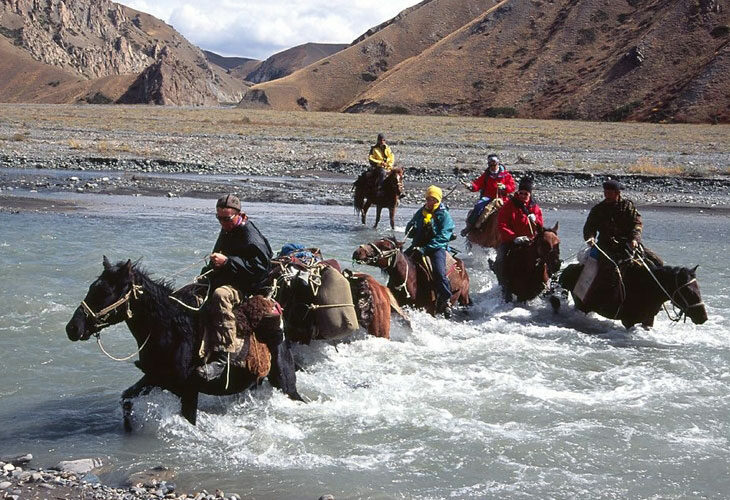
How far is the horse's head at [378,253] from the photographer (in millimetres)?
9641

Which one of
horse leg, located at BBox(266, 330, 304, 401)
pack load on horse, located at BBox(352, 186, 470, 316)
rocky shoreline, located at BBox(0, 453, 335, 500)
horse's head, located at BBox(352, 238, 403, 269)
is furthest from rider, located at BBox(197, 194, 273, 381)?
pack load on horse, located at BBox(352, 186, 470, 316)

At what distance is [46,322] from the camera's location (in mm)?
10273

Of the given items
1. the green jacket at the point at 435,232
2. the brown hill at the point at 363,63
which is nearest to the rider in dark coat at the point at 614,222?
the green jacket at the point at 435,232

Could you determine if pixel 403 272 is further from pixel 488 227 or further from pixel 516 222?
pixel 488 227

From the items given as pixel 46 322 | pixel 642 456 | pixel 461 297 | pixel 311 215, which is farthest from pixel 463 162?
pixel 642 456

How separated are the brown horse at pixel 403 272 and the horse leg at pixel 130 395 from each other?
3517 mm

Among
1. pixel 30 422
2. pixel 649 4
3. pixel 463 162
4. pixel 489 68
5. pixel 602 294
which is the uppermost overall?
pixel 649 4

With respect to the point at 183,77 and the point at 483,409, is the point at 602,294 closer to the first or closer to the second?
the point at 483,409

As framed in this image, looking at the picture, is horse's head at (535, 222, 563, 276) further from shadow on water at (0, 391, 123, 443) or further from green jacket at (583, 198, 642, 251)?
shadow on water at (0, 391, 123, 443)

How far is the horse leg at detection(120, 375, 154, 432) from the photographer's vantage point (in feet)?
21.7

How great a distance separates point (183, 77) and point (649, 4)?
103251 millimetres

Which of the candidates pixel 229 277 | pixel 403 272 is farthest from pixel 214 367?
pixel 403 272

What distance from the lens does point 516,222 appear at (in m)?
11.3

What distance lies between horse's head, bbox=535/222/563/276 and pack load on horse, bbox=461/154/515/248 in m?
1.90
